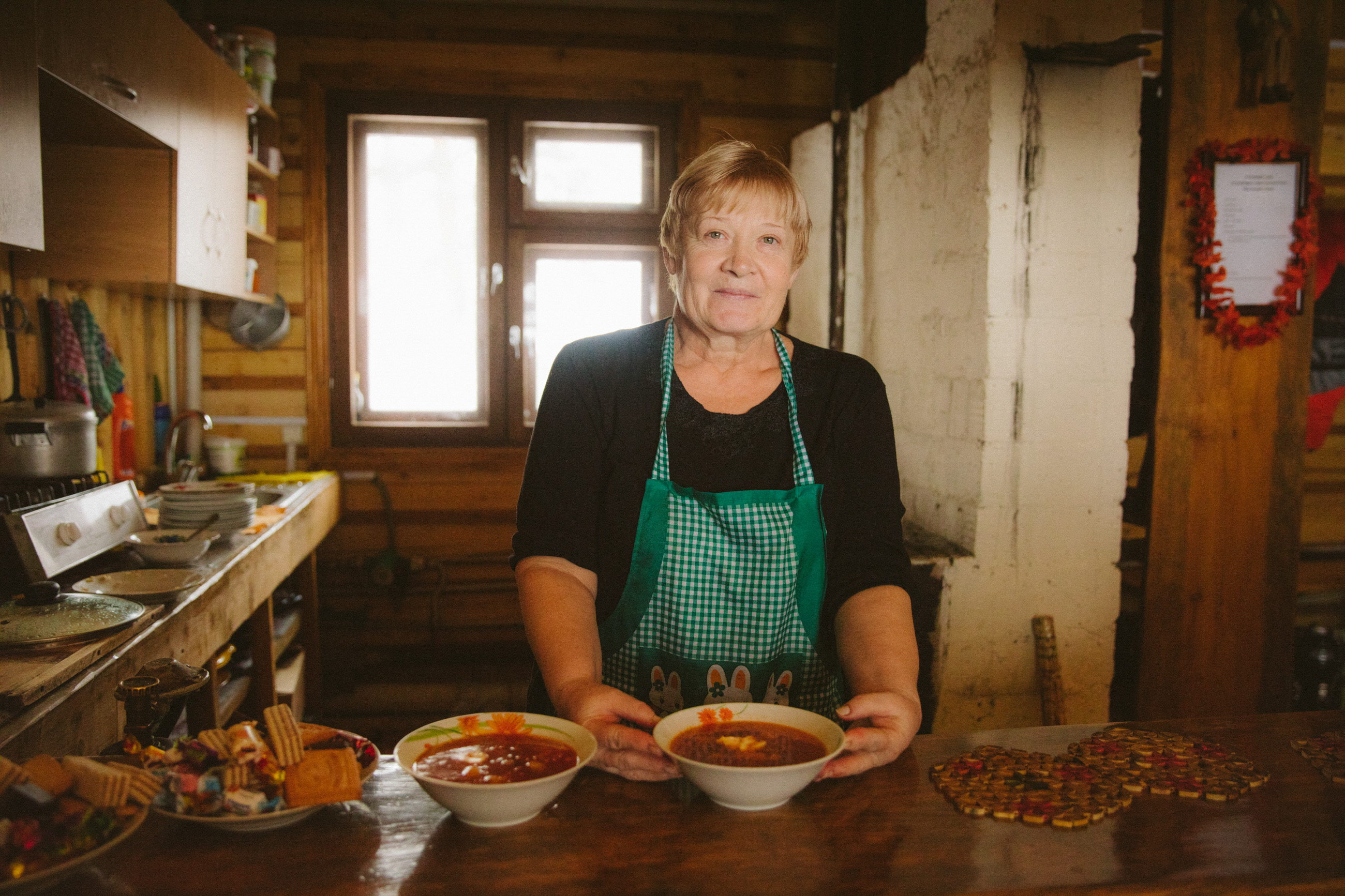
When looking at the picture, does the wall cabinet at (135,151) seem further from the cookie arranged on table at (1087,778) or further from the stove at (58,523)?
the cookie arranged on table at (1087,778)

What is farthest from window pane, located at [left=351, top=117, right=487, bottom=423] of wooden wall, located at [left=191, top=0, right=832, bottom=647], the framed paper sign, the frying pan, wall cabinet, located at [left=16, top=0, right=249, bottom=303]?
the framed paper sign

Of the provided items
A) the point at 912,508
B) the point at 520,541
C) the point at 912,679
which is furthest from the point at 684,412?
the point at 912,508

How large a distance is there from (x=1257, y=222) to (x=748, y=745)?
2557mm

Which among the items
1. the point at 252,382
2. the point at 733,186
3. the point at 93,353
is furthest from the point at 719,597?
the point at 252,382

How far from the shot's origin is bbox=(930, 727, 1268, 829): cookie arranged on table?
1.12 metres

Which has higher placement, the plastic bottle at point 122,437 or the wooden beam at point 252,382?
the wooden beam at point 252,382

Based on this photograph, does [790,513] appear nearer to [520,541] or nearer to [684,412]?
[684,412]

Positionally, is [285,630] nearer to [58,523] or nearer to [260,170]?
[58,523]

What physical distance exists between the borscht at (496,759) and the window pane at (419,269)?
3.40 meters

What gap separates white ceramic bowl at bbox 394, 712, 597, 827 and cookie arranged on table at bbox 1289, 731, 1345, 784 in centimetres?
103

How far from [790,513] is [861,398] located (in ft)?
0.89

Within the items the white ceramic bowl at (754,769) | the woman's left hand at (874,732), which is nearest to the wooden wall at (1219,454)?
the woman's left hand at (874,732)

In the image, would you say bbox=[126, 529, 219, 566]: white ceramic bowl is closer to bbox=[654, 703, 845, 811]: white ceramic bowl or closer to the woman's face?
the woman's face

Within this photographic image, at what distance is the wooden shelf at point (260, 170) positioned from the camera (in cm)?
370
